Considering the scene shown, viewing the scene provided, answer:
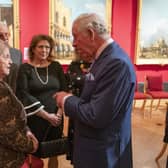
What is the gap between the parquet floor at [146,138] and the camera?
3.43 metres

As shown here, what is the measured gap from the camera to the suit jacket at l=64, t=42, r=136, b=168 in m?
1.34

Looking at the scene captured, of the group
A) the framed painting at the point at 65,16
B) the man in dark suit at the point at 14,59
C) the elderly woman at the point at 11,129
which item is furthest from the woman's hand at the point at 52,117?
the framed painting at the point at 65,16

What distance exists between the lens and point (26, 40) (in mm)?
5430

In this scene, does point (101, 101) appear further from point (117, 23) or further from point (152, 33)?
point (152, 33)

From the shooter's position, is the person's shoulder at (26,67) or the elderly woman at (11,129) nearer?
the elderly woman at (11,129)

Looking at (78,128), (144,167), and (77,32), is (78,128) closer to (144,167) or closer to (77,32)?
(77,32)

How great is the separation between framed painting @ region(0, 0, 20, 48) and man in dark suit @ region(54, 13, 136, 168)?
4.06 meters

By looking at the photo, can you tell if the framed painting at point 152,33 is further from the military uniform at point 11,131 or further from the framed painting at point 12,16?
the military uniform at point 11,131

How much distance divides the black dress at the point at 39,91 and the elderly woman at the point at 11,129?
93 cm

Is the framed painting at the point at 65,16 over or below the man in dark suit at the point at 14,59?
over

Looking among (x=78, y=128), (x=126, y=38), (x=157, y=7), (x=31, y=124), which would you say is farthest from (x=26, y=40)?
(x=78, y=128)

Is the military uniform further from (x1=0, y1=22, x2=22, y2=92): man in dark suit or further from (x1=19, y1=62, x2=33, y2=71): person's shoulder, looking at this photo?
(x1=19, y1=62, x2=33, y2=71): person's shoulder

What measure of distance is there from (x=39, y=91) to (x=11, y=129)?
1.11m

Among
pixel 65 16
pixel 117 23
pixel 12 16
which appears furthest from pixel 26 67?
pixel 117 23
